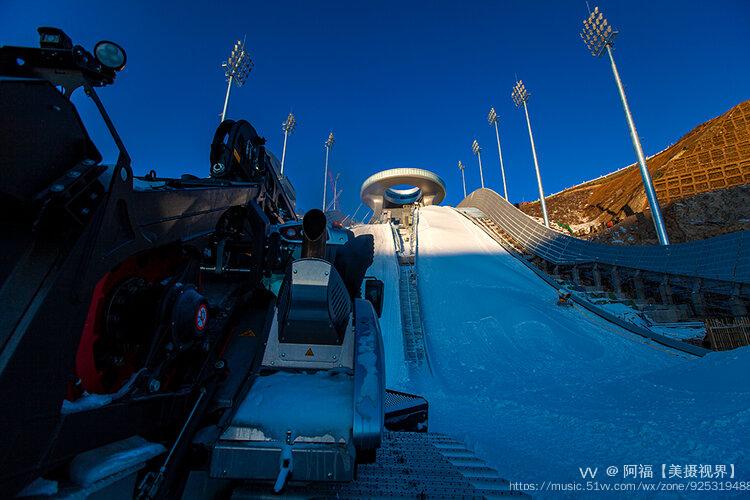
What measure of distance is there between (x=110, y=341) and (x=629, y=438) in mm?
5332

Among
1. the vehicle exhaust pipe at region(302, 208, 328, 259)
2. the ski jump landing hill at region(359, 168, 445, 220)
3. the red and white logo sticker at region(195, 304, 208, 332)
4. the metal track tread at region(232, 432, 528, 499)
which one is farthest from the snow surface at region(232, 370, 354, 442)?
the ski jump landing hill at region(359, 168, 445, 220)

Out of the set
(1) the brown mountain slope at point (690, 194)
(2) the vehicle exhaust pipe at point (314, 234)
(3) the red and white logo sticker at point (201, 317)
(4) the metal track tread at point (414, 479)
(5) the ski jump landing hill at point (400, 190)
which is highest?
(5) the ski jump landing hill at point (400, 190)

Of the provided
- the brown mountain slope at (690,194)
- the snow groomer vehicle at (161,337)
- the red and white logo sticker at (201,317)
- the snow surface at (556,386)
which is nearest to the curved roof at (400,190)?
the brown mountain slope at (690,194)

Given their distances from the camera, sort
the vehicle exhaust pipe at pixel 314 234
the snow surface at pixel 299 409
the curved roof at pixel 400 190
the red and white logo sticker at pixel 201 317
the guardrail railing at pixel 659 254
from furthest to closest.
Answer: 1. the curved roof at pixel 400 190
2. the guardrail railing at pixel 659 254
3. the vehicle exhaust pipe at pixel 314 234
4. the red and white logo sticker at pixel 201 317
5. the snow surface at pixel 299 409

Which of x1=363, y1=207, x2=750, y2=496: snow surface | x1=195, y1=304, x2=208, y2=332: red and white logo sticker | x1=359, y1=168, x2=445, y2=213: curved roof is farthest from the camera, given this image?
x1=359, y1=168, x2=445, y2=213: curved roof

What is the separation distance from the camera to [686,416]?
4.06 meters

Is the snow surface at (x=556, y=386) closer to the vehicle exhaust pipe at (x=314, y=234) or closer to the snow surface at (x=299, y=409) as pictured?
the snow surface at (x=299, y=409)

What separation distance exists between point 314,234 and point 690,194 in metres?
33.4

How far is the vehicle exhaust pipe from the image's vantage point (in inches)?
105

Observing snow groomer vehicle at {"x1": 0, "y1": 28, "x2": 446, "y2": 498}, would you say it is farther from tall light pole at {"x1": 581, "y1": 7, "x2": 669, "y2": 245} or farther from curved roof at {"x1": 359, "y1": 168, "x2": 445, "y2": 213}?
curved roof at {"x1": 359, "y1": 168, "x2": 445, "y2": 213}

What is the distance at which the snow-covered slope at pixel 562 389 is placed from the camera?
12.4 feet

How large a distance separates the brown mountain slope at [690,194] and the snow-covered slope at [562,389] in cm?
1671

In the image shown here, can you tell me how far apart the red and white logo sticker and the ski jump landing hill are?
142 feet

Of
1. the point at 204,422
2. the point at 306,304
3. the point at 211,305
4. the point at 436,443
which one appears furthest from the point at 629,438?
the point at 211,305
